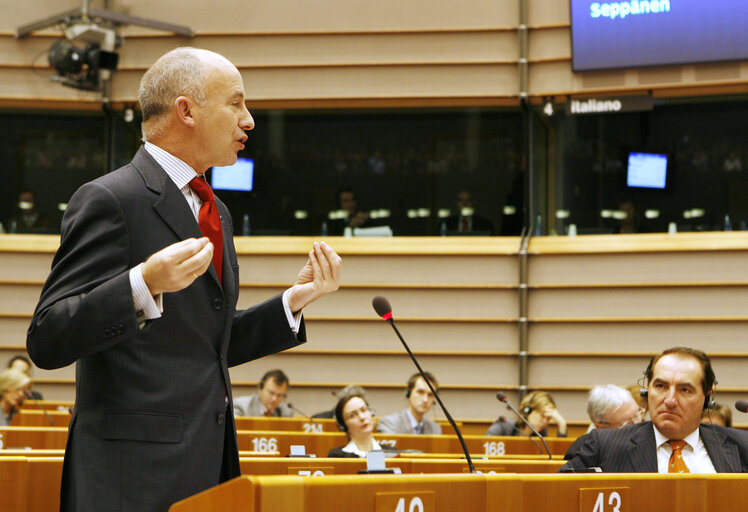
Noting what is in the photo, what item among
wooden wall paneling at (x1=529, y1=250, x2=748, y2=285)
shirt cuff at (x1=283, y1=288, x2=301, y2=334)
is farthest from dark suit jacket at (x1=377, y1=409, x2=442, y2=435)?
shirt cuff at (x1=283, y1=288, x2=301, y2=334)

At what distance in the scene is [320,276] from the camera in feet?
6.43

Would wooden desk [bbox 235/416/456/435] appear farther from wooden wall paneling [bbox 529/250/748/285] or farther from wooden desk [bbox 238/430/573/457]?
wooden wall paneling [bbox 529/250/748/285]

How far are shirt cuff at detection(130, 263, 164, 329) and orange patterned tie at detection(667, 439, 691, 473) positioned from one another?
86.1 inches

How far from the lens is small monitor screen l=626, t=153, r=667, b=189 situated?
30.3ft

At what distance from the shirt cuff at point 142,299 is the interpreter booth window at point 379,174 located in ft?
26.8

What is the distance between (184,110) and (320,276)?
453 mm

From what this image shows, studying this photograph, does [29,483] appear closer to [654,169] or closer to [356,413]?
[356,413]

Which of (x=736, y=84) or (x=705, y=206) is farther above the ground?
(x=736, y=84)

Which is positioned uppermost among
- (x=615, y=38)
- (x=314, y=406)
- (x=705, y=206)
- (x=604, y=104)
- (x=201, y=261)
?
(x=615, y=38)

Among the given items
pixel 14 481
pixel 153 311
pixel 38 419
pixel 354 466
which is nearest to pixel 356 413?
pixel 354 466

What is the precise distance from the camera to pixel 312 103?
32.4 ft

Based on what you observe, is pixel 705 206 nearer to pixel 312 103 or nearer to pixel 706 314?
pixel 706 314

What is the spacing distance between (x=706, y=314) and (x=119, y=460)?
8.16 m

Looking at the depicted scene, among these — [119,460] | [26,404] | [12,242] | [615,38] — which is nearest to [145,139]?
[119,460]
